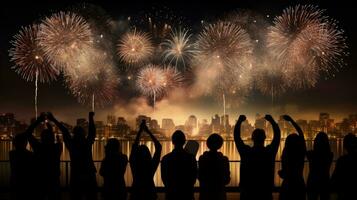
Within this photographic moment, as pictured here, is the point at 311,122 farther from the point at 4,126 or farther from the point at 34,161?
the point at 34,161

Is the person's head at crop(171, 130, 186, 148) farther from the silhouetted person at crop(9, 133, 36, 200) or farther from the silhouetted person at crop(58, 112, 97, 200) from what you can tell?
the silhouetted person at crop(9, 133, 36, 200)

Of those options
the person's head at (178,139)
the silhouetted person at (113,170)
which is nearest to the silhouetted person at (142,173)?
the silhouetted person at (113,170)

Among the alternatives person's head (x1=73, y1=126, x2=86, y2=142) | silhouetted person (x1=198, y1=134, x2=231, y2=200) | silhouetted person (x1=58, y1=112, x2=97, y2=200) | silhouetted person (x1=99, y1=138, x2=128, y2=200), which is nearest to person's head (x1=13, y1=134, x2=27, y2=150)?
silhouetted person (x1=58, y1=112, x2=97, y2=200)

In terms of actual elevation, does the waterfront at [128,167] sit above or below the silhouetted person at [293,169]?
below

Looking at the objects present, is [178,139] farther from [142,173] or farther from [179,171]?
[142,173]

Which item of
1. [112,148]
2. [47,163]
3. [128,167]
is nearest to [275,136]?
[112,148]

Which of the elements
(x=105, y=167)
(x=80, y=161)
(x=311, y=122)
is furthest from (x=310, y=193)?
(x=311, y=122)

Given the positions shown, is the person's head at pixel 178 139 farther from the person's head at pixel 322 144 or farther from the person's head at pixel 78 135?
the person's head at pixel 322 144
